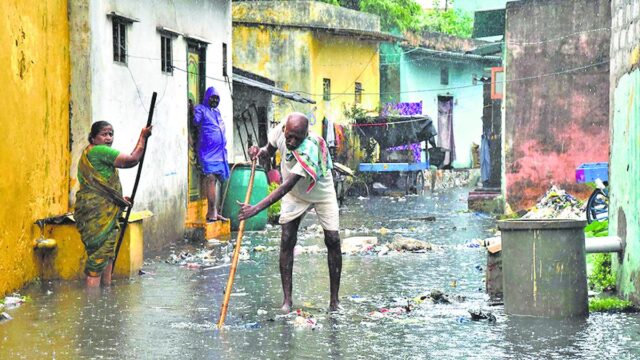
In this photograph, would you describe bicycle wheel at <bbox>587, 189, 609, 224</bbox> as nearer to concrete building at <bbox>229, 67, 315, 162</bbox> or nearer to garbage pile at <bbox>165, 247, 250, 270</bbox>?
garbage pile at <bbox>165, 247, 250, 270</bbox>

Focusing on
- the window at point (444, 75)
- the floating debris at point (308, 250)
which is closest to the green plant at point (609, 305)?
the floating debris at point (308, 250)

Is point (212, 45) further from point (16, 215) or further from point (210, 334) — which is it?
point (210, 334)

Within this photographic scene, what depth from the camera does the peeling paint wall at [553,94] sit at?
63.0ft

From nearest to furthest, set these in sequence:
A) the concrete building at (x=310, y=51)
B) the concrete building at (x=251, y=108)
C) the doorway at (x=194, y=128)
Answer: the doorway at (x=194, y=128) < the concrete building at (x=251, y=108) < the concrete building at (x=310, y=51)

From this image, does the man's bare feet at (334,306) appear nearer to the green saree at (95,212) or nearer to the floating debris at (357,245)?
the green saree at (95,212)

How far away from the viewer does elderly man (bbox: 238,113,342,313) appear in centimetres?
830

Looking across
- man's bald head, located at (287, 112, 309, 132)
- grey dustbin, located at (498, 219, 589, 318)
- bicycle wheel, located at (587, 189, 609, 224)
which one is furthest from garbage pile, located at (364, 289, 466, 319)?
bicycle wheel, located at (587, 189, 609, 224)

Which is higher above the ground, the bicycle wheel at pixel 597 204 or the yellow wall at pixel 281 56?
the yellow wall at pixel 281 56

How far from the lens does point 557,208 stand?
17.0 meters

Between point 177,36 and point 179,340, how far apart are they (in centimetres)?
859

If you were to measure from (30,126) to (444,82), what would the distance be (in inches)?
1258

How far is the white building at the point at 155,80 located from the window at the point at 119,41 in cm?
1

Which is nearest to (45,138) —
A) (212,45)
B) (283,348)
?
(283,348)

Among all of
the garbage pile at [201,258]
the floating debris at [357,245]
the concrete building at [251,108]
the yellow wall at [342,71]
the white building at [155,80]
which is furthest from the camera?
the yellow wall at [342,71]
